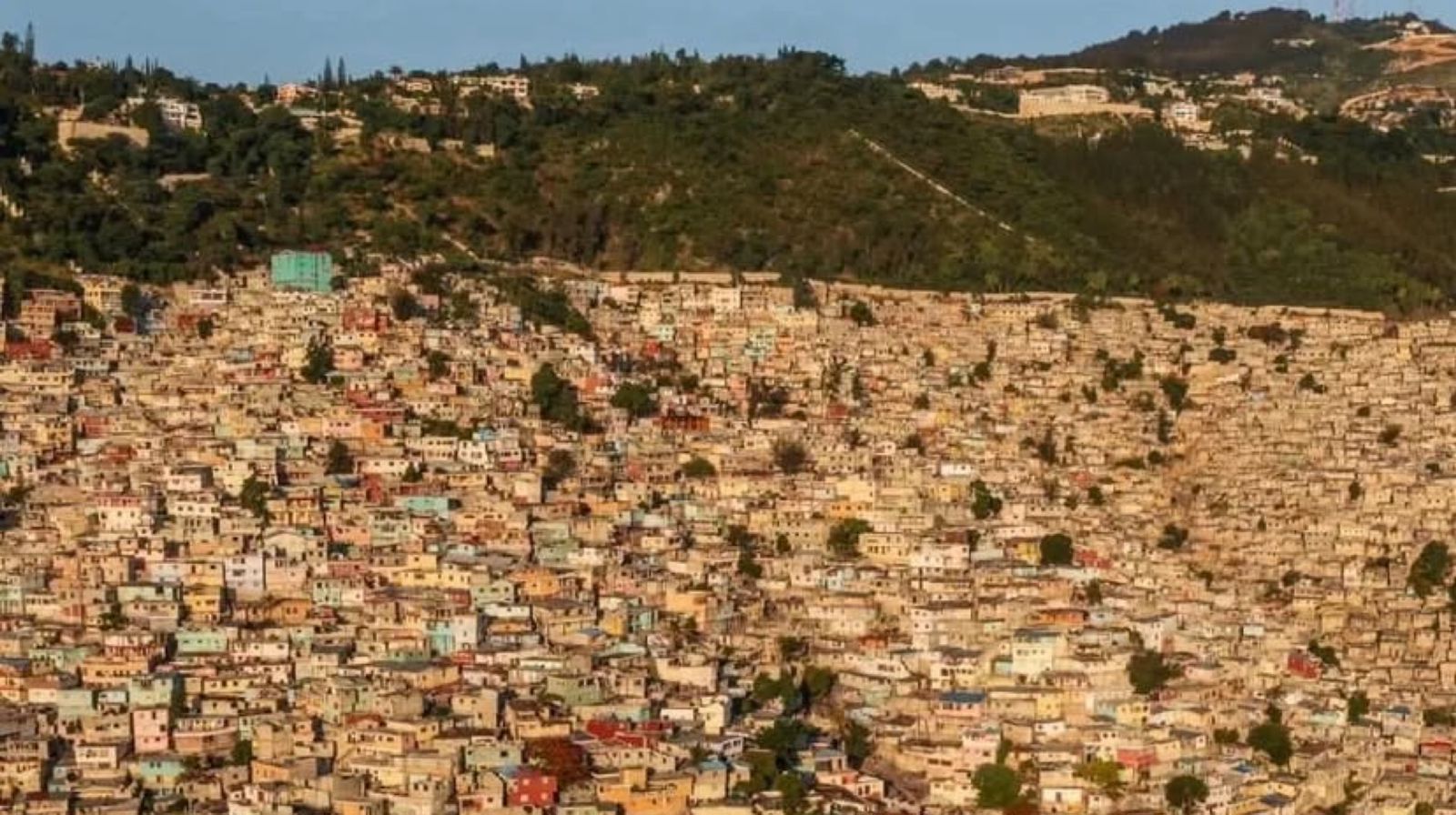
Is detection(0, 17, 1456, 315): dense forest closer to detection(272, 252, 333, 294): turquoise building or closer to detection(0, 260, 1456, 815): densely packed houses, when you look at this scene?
detection(272, 252, 333, 294): turquoise building

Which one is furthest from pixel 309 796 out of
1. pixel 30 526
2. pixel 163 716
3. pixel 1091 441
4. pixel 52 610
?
pixel 1091 441

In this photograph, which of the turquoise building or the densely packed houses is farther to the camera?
the turquoise building

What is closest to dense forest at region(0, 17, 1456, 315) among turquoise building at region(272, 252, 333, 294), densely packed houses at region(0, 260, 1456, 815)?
turquoise building at region(272, 252, 333, 294)

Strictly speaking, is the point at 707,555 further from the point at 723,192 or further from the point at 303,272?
the point at 723,192

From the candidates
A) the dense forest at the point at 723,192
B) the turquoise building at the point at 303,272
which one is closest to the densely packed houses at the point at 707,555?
the turquoise building at the point at 303,272

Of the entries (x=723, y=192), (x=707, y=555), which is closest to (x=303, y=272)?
(x=723, y=192)

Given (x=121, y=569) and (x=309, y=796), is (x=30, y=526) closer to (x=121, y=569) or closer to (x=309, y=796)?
(x=121, y=569)

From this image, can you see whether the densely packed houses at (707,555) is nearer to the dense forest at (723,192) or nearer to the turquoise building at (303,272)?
the turquoise building at (303,272)
